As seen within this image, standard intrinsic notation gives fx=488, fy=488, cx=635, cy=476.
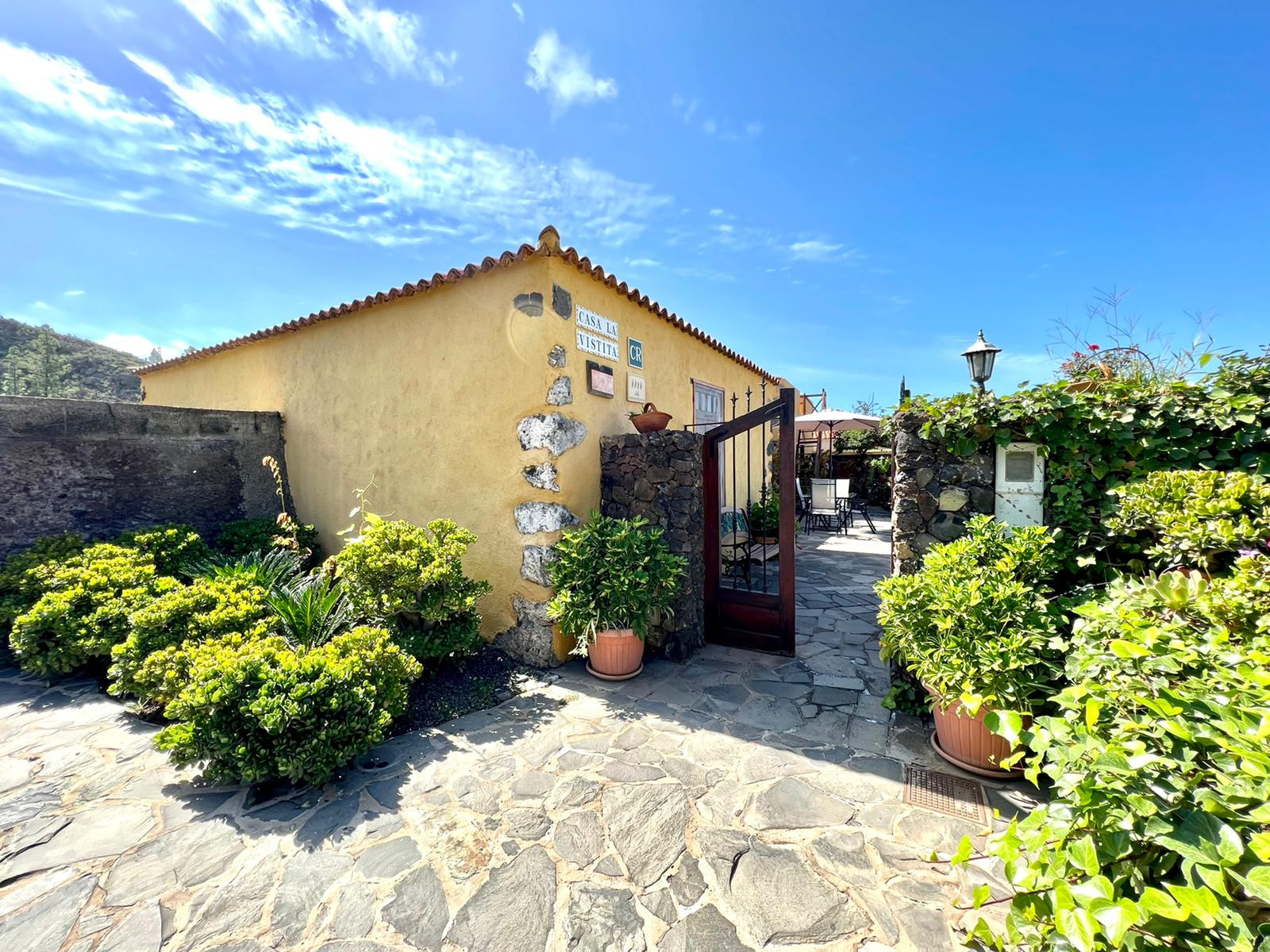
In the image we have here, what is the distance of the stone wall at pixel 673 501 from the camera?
479cm

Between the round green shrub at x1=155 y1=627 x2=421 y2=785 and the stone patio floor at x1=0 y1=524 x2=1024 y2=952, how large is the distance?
22 centimetres

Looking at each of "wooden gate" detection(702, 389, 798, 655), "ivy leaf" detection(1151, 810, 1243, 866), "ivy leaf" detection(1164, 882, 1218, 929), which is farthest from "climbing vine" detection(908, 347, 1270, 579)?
"ivy leaf" detection(1164, 882, 1218, 929)

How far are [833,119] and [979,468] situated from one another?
5.03 m

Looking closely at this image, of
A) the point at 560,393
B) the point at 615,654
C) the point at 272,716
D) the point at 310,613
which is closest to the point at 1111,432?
the point at 615,654

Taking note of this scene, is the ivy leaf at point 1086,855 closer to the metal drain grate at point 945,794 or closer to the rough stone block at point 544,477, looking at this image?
the metal drain grate at point 945,794

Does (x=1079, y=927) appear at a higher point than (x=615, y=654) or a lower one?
higher

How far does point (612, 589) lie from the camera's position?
13.9 ft

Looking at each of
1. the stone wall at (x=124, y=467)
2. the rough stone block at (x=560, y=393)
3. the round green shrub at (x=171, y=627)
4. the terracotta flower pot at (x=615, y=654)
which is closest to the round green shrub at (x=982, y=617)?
the terracotta flower pot at (x=615, y=654)

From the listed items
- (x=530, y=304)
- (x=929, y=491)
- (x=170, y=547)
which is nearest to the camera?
(x=929, y=491)

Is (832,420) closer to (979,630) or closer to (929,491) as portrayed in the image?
(929,491)

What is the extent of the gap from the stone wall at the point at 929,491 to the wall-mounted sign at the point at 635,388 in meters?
2.86

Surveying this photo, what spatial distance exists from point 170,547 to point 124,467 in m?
1.31

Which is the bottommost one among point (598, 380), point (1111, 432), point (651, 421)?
point (1111, 432)

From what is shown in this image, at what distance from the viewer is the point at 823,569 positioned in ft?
27.0
